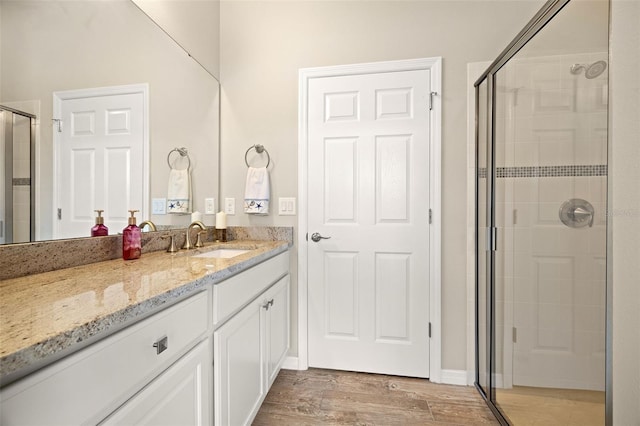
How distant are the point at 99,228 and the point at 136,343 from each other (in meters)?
0.79

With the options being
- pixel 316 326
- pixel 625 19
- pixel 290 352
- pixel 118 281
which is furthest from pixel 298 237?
pixel 625 19

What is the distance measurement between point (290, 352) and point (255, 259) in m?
1.04

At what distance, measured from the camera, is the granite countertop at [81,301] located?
0.50 m

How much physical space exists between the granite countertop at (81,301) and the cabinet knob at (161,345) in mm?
87

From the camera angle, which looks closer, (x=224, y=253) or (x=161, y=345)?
(x=161, y=345)

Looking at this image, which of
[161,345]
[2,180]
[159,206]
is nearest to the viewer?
[161,345]

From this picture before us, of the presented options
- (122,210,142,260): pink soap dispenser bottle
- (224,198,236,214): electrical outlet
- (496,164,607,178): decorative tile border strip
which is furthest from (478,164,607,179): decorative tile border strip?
(122,210,142,260): pink soap dispenser bottle

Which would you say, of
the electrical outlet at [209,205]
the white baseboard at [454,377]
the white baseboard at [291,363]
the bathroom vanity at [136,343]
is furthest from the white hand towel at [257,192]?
the white baseboard at [454,377]

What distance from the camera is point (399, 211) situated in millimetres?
1999

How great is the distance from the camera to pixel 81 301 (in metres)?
0.72

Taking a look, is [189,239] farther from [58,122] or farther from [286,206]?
[58,122]

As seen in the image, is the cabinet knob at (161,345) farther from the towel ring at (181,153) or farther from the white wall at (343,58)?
the white wall at (343,58)

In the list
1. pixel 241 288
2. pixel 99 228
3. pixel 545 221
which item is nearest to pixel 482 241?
pixel 545 221

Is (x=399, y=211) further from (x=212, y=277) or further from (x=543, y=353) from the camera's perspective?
(x=212, y=277)
